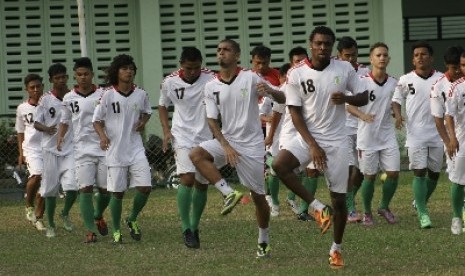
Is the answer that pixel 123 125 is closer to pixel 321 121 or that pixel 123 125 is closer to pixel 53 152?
pixel 53 152

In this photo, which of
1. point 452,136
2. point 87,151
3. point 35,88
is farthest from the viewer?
point 35,88

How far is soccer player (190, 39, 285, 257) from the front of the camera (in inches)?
576

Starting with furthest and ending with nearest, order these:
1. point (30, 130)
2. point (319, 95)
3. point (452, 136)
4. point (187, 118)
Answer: point (30, 130)
point (187, 118)
point (452, 136)
point (319, 95)

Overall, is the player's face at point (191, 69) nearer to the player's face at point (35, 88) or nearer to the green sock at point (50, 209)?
the green sock at point (50, 209)

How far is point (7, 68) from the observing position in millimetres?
32062

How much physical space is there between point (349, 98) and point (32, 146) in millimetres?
8411

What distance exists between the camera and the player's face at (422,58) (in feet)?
58.3

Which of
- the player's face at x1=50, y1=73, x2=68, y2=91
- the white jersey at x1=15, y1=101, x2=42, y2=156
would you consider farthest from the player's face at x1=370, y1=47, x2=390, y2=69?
the white jersey at x1=15, y1=101, x2=42, y2=156

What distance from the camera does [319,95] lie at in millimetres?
13547

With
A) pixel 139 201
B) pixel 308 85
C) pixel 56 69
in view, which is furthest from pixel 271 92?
pixel 56 69

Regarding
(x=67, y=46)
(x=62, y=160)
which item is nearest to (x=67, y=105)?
(x=62, y=160)

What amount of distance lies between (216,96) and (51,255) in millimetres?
2843

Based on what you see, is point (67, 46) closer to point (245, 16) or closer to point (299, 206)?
Result: point (245, 16)

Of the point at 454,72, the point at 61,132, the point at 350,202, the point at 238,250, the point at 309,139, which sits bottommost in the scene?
the point at 238,250
